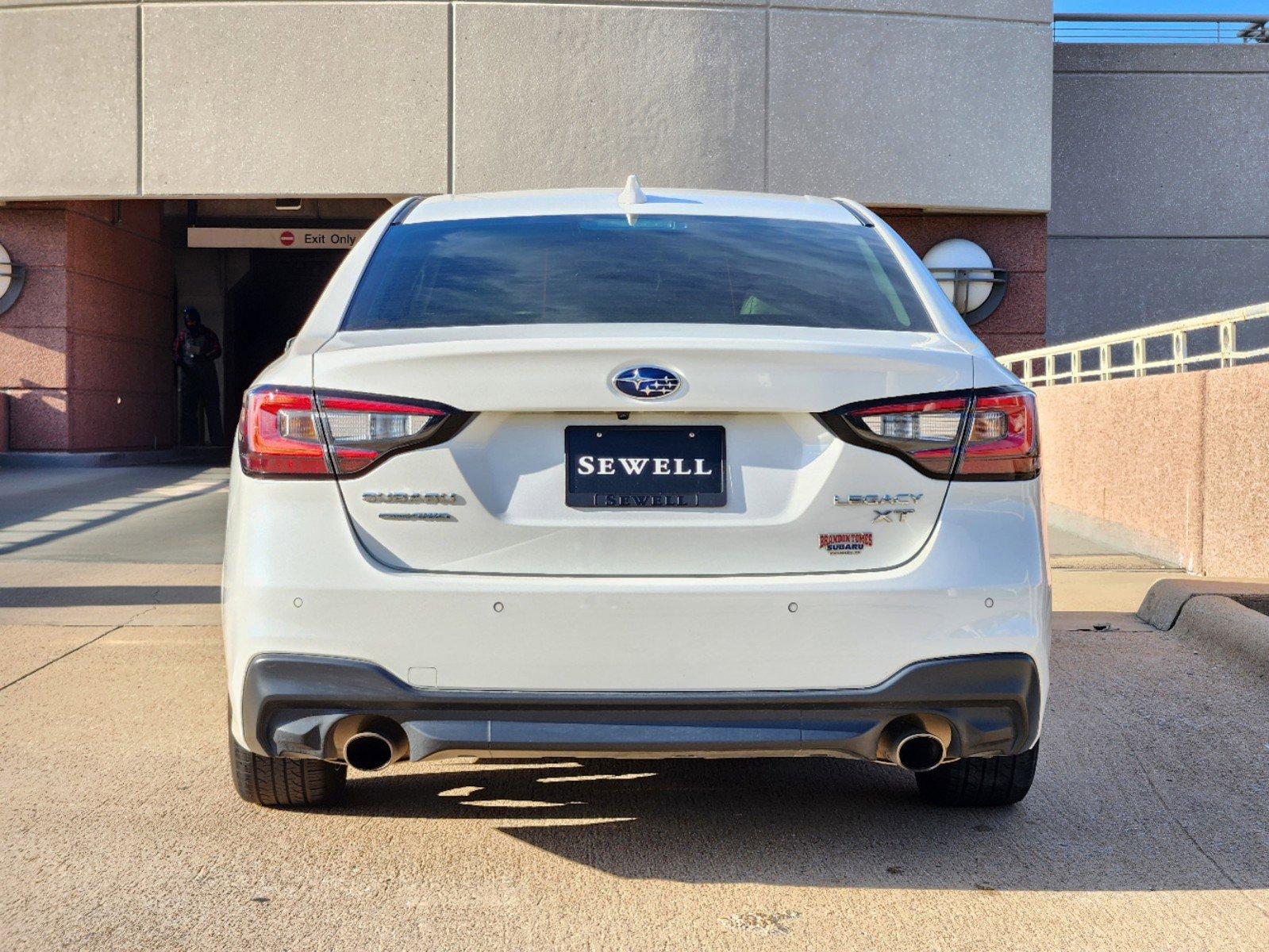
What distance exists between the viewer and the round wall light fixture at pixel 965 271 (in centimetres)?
1770

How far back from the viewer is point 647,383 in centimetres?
315

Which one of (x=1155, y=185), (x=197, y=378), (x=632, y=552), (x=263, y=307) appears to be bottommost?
(x=632, y=552)

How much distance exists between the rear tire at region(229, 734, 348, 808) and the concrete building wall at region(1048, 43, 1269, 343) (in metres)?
19.0

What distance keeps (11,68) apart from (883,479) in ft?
54.6

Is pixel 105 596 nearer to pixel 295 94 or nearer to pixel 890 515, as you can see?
pixel 890 515

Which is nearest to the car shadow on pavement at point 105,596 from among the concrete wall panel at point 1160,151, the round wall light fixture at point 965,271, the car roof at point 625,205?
the car roof at point 625,205

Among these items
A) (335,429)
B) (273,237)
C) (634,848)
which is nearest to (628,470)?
(335,429)

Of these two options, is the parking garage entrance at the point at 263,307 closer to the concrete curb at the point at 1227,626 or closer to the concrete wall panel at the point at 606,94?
the concrete wall panel at the point at 606,94

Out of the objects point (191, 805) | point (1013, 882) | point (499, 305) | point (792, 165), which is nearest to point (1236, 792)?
point (1013, 882)

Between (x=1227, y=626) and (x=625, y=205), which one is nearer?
(x=625, y=205)

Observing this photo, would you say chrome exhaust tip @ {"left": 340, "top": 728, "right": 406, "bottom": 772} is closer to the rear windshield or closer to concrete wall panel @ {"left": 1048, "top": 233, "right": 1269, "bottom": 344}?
the rear windshield

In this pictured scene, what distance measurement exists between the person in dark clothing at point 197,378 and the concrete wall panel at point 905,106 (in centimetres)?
975

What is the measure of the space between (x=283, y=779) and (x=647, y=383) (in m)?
1.60

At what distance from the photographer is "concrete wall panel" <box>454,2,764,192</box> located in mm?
16875
